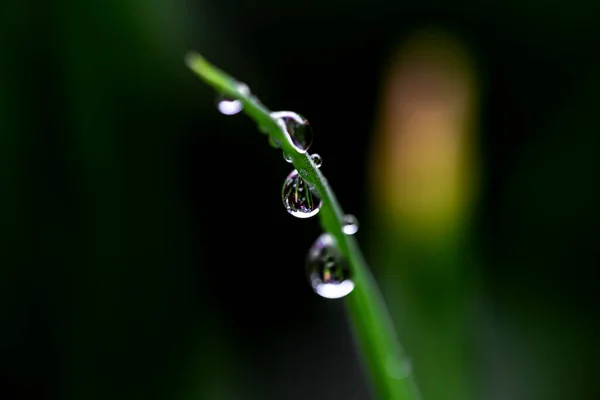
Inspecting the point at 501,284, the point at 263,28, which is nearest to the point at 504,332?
the point at 501,284

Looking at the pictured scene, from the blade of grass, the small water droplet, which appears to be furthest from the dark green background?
the small water droplet

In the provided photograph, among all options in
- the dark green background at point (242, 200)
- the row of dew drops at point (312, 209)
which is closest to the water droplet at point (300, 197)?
the row of dew drops at point (312, 209)

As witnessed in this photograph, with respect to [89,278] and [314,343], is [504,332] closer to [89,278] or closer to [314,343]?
[314,343]

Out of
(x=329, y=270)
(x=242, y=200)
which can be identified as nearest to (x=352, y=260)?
(x=329, y=270)

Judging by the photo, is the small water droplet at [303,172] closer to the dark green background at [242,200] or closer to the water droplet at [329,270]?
the water droplet at [329,270]

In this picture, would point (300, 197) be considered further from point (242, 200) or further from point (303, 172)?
point (242, 200)

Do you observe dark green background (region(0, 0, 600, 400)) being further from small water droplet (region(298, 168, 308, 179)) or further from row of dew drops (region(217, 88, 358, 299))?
small water droplet (region(298, 168, 308, 179))
